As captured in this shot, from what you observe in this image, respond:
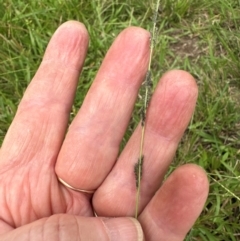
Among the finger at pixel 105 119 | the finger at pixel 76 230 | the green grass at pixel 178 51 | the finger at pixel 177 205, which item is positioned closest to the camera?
the finger at pixel 76 230

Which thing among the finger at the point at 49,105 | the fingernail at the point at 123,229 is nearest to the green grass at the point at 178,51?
the finger at the point at 49,105

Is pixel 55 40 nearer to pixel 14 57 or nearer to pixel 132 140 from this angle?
pixel 132 140

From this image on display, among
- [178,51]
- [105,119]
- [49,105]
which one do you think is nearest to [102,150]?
[105,119]

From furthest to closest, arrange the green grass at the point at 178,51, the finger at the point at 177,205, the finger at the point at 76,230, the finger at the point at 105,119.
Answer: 1. the green grass at the point at 178,51
2. the finger at the point at 105,119
3. the finger at the point at 177,205
4. the finger at the point at 76,230

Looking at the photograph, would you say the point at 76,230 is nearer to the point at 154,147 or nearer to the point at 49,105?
the point at 154,147

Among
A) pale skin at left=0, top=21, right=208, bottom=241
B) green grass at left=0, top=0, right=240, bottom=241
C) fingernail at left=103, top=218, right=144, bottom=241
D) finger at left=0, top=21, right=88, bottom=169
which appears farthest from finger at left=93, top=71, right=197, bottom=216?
green grass at left=0, top=0, right=240, bottom=241

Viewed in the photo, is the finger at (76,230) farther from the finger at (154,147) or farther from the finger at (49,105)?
the finger at (49,105)

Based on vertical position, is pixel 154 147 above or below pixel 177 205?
above

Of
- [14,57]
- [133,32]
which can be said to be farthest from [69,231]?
[14,57]
